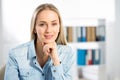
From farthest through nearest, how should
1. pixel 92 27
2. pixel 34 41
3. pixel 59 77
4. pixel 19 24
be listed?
pixel 92 27
pixel 19 24
pixel 34 41
pixel 59 77

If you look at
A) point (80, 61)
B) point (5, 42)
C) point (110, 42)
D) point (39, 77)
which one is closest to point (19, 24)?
point (5, 42)

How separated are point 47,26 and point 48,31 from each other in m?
0.03

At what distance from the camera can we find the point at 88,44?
99.3 inches

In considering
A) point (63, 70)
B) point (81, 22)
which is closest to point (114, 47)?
point (81, 22)

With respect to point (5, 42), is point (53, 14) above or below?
above

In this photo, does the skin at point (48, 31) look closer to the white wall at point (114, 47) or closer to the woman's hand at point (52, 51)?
the woman's hand at point (52, 51)

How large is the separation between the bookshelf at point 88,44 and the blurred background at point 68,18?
0.05 metres

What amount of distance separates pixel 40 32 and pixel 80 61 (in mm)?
1355

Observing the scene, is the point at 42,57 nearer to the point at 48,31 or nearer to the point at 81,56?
the point at 48,31

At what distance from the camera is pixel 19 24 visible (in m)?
2.30

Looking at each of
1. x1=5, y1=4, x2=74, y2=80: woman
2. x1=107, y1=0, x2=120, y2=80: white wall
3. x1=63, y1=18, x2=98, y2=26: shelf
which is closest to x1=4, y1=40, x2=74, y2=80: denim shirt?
x1=5, y1=4, x2=74, y2=80: woman

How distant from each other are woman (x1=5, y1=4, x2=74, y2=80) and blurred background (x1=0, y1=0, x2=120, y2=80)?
1.06 metres

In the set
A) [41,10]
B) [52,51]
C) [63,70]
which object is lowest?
[63,70]

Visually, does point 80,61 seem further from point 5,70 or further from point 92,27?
point 5,70
